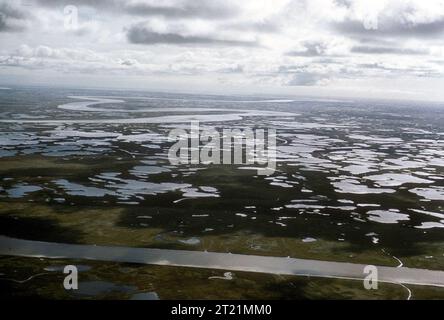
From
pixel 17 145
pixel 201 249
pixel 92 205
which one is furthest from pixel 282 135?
pixel 201 249

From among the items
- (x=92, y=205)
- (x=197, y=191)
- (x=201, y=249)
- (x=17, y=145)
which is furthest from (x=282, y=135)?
(x=201, y=249)

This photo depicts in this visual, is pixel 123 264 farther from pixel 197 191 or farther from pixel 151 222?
pixel 197 191

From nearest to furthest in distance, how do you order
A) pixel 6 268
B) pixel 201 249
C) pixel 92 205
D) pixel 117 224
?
pixel 6 268 < pixel 201 249 < pixel 117 224 < pixel 92 205

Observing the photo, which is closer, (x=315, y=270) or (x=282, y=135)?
(x=315, y=270)

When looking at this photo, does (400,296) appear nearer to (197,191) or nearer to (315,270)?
(315,270)
